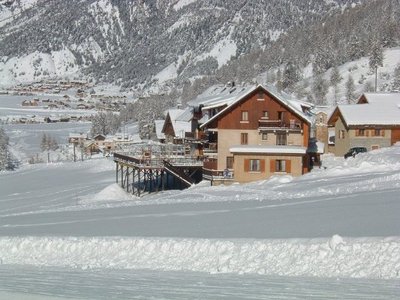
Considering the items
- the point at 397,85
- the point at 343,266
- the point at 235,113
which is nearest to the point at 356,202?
the point at 343,266

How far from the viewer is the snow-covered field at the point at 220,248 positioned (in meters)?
15.2

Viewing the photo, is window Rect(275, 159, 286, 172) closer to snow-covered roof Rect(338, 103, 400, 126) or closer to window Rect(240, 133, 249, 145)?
window Rect(240, 133, 249, 145)

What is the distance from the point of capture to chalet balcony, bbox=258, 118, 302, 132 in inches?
1827

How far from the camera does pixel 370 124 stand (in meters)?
57.9

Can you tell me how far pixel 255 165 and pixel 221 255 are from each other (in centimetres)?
2672

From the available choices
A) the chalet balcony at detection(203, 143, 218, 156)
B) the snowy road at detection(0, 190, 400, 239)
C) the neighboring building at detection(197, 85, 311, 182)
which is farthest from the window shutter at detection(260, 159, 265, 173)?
the snowy road at detection(0, 190, 400, 239)

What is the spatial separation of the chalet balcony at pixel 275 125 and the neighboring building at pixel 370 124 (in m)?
13.2

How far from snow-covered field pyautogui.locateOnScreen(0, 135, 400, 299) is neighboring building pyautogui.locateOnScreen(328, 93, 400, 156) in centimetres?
2687

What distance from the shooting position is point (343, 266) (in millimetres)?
16281

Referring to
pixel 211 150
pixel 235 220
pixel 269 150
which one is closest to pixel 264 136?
pixel 269 150

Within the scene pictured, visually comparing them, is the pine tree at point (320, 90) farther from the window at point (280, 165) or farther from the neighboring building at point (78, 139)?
the window at point (280, 165)

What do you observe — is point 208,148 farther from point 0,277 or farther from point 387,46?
point 387,46

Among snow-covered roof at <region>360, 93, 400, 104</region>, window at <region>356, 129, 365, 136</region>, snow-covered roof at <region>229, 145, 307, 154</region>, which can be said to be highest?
snow-covered roof at <region>360, 93, 400, 104</region>

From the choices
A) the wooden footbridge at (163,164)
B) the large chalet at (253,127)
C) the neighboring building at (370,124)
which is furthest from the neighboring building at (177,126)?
the neighboring building at (370,124)
